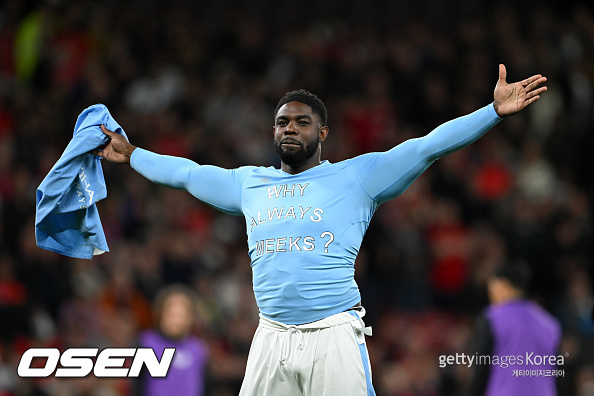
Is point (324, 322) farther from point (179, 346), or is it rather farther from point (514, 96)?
point (179, 346)

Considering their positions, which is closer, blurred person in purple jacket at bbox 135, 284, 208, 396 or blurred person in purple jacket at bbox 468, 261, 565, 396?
blurred person in purple jacket at bbox 468, 261, 565, 396

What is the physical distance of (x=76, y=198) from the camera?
490 cm

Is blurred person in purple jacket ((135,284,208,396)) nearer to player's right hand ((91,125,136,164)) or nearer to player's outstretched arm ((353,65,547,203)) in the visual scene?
player's right hand ((91,125,136,164))

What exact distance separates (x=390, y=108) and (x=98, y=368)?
688 centimetres

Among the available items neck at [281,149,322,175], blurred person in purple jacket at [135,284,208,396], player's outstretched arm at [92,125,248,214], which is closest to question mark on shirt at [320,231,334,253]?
neck at [281,149,322,175]

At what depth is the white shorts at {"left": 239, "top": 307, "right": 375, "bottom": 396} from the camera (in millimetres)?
4098

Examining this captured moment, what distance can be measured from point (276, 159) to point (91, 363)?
17.6ft

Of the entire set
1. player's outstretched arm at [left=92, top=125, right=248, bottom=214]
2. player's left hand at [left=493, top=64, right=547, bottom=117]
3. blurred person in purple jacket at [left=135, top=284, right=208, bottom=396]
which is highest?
player's left hand at [left=493, top=64, right=547, bottom=117]

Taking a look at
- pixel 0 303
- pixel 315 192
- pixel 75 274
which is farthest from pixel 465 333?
pixel 315 192

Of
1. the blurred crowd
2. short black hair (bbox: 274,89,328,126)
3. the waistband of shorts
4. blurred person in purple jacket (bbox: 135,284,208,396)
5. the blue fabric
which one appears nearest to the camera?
the waistband of shorts

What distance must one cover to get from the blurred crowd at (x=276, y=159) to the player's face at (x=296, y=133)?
14.7 feet

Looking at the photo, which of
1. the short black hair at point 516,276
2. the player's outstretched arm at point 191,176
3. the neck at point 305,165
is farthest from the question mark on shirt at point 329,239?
the short black hair at point 516,276

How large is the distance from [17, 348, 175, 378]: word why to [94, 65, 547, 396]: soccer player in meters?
1.52

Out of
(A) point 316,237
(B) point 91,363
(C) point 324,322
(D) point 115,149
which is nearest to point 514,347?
(C) point 324,322
